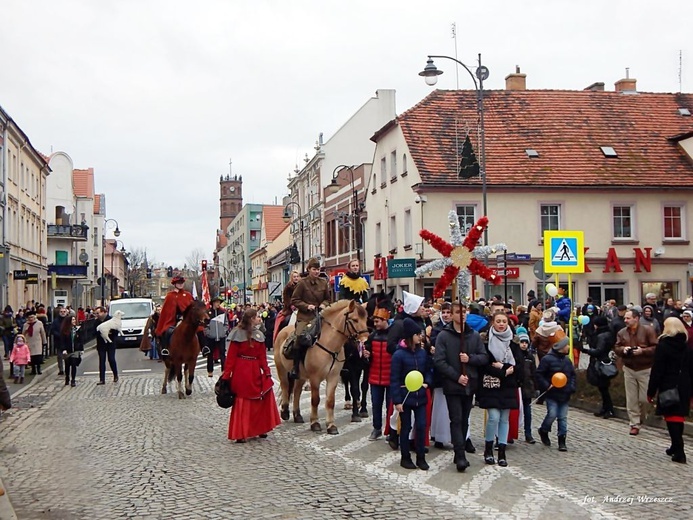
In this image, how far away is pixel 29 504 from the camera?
8.38 metres

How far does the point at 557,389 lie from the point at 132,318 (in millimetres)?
28751

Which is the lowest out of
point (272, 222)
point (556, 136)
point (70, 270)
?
point (70, 270)

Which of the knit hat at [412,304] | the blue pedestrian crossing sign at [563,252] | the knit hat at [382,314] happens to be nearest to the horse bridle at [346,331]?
the knit hat at [382,314]

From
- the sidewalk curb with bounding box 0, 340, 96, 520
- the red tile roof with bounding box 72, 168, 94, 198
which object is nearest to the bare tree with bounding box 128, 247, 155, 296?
the red tile roof with bounding box 72, 168, 94, 198

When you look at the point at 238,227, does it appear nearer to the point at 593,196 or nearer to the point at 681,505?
the point at 593,196

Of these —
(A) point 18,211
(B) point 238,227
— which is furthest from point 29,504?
(B) point 238,227

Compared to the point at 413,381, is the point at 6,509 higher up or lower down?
lower down

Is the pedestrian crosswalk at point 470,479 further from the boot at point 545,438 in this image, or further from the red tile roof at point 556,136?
the red tile roof at point 556,136

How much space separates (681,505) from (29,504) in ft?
20.6

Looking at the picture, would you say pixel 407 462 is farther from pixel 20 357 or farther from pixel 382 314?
pixel 20 357

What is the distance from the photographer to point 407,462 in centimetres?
977

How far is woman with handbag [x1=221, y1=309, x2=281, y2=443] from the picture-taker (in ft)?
38.2

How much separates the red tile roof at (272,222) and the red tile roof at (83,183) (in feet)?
65.3

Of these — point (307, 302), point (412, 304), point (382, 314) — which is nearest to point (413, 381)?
point (412, 304)
